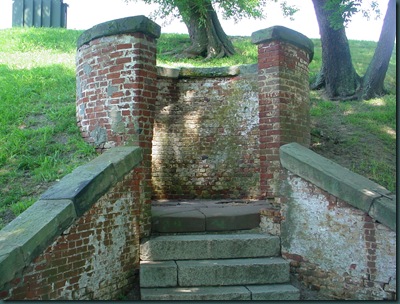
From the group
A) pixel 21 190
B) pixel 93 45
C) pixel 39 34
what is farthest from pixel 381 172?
pixel 39 34

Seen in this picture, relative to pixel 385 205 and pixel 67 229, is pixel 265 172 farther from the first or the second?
pixel 67 229

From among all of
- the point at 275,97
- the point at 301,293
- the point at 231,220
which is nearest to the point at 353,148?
the point at 275,97

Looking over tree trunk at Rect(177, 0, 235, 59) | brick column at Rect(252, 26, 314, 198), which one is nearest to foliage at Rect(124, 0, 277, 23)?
tree trunk at Rect(177, 0, 235, 59)

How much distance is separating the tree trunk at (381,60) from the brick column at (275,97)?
20.9 feet

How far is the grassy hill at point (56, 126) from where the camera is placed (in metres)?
5.25

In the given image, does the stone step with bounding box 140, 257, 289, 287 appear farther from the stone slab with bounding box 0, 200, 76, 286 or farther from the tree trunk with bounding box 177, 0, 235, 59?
the tree trunk with bounding box 177, 0, 235, 59

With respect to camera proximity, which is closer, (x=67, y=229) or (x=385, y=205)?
(x=67, y=229)

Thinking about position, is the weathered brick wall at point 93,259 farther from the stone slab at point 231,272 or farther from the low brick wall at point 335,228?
the low brick wall at point 335,228

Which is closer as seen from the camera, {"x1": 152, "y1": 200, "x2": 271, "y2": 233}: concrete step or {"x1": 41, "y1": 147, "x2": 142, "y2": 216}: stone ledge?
{"x1": 41, "y1": 147, "x2": 142, "y2": 216}: stone ledge

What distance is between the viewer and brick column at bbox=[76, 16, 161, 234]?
5129mm

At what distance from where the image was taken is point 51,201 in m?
3.96

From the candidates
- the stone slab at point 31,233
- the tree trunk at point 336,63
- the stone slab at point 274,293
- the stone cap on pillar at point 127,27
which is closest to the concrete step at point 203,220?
the stone slab at point 274,293

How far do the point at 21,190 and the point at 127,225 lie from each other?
143 cm

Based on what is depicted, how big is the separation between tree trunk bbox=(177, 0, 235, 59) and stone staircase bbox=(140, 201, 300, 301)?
10.0 m
